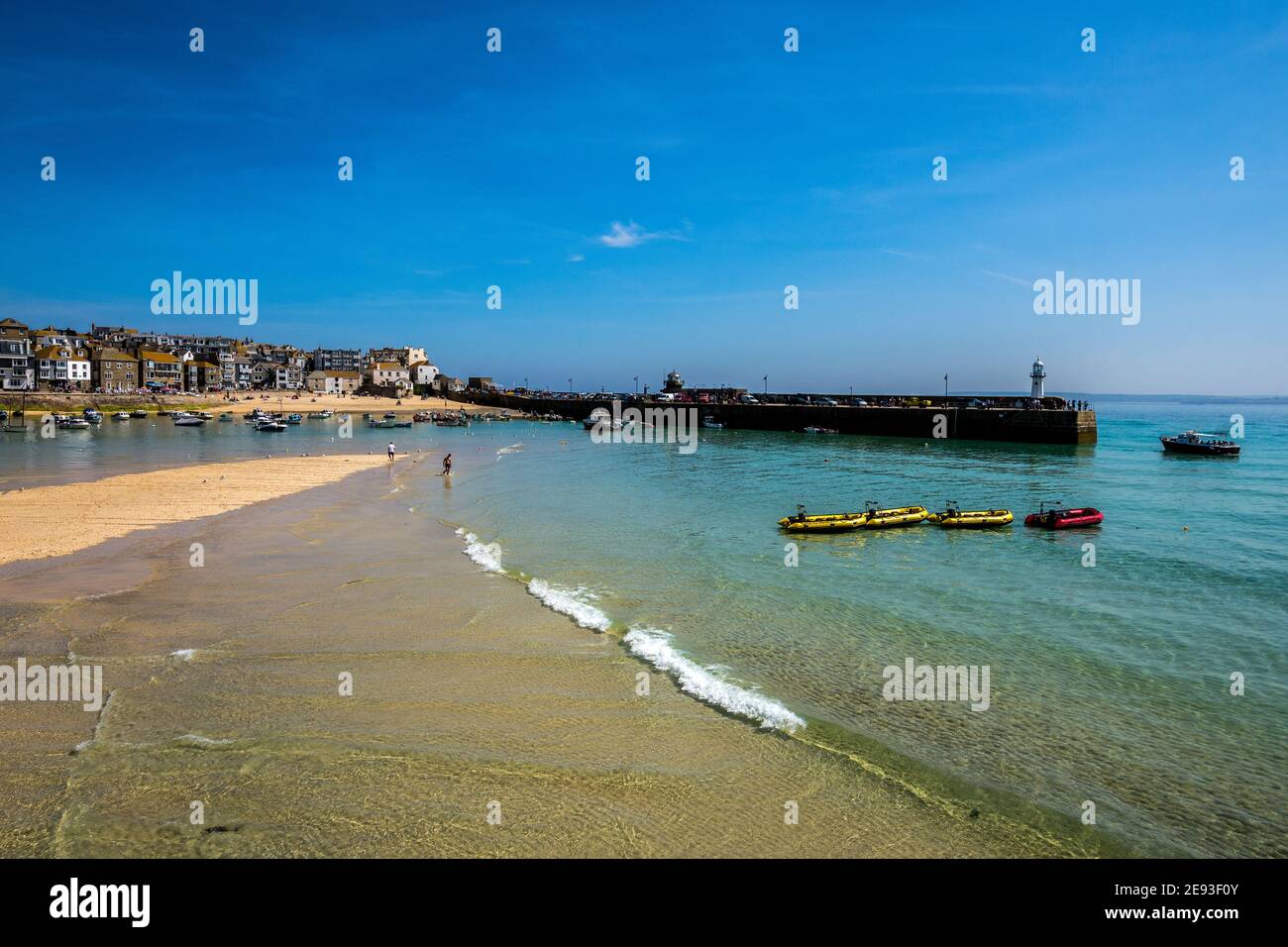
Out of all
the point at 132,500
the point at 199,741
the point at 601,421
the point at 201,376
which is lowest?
the point at 199,741

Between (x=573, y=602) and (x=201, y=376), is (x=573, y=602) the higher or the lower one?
the lower one

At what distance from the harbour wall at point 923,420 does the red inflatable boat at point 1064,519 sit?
2054 inches

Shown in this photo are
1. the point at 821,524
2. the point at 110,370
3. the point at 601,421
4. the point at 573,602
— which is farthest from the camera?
the point at 110,370

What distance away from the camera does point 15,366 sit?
124125mm

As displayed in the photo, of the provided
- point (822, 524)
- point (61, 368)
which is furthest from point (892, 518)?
point (61, 368)

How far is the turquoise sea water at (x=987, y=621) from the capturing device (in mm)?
9680

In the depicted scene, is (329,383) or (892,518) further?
(329,383)

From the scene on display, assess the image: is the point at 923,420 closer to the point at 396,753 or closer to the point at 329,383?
the point at 396,753

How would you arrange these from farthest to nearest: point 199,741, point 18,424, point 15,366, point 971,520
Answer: point 15,366, point 18,424, point 971,520, point 199,741

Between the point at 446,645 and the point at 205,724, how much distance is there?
440cm

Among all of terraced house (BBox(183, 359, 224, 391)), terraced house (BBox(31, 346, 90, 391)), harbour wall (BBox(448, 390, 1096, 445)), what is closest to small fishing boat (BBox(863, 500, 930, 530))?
harbour wall (BBox(448, 390, 1096, 445))

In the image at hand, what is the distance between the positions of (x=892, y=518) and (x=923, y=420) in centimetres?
6547

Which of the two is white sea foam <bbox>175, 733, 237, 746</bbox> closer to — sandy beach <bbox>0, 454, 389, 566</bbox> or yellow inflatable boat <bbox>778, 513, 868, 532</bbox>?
sandy beach <bbox>0, 454, 389, 566</bbox>

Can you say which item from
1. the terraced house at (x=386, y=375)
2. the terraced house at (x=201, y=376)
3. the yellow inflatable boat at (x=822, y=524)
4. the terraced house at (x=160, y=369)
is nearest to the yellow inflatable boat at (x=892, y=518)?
the yellow inflatable boat at (x=822, y=524)
